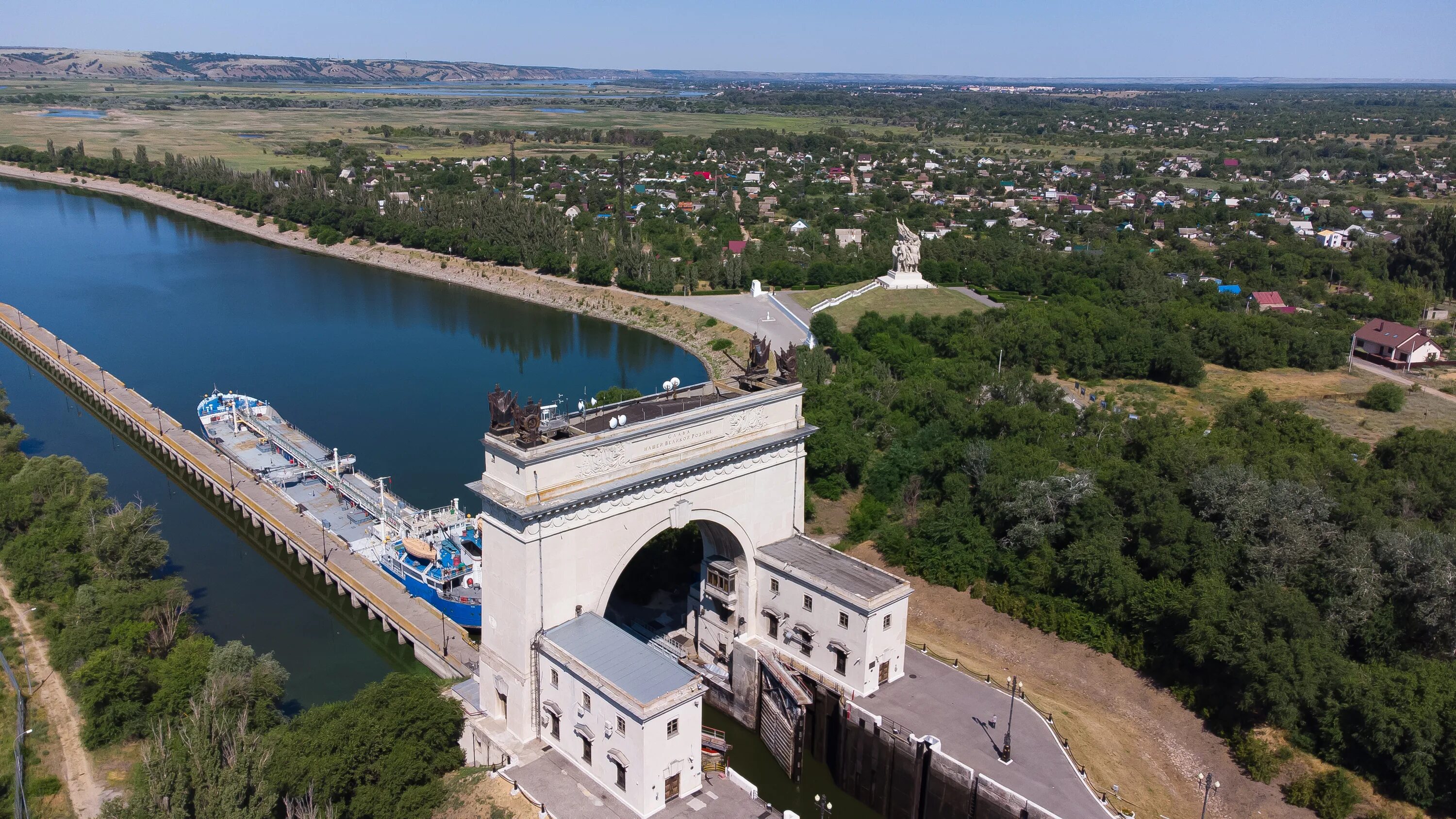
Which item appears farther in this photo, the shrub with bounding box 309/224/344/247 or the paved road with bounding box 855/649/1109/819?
the shrub with bounding box 309/224/344/247

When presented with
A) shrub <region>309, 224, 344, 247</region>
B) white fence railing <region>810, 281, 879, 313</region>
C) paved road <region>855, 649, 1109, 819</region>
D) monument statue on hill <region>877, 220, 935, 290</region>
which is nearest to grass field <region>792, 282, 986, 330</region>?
white fence railing <region>810, 281, 879, 313</region>

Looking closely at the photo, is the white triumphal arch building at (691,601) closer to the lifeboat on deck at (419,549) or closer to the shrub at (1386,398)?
the lifeboat on deck at (419,549)

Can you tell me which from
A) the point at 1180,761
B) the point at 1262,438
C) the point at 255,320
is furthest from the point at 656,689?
the point at 255,320

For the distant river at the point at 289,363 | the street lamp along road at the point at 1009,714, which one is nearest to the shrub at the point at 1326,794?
the street lamp along road at the point at 1009,714

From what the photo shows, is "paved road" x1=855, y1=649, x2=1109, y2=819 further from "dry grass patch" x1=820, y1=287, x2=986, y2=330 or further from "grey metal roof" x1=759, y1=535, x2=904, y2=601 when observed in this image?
"dry grass patch" x1=820, y1=287, x2=986, y2=330

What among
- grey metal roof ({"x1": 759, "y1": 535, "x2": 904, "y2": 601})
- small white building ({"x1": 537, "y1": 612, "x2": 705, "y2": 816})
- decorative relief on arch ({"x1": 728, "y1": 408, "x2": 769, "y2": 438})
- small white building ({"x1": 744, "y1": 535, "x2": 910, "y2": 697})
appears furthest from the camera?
decorative relief on arch ({"x1": 728, "y1": 408, "x2": 769, "y2": 438})
